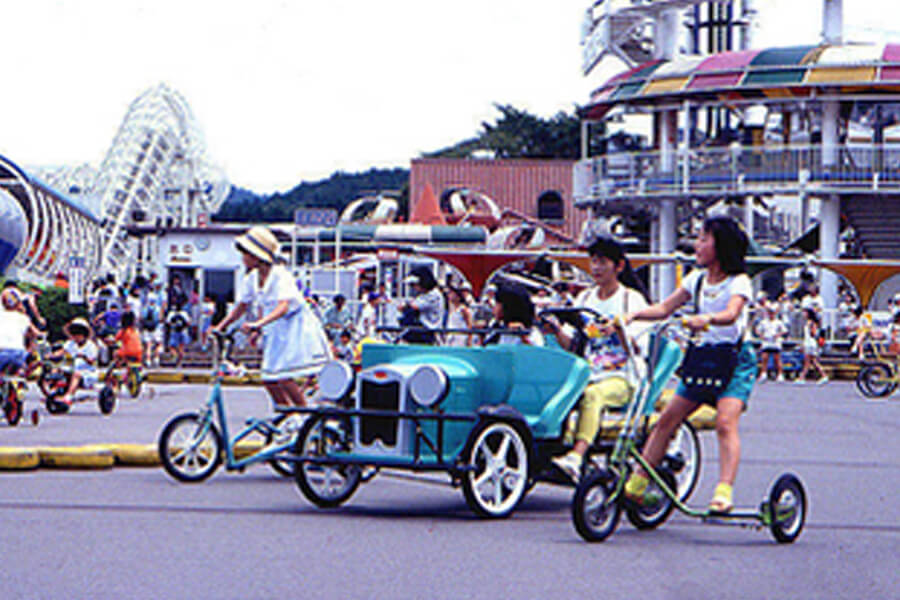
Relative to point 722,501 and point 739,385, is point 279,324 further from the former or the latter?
point 722,501

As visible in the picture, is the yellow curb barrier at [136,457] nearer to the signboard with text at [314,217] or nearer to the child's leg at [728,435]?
the child's leg at [728,435]

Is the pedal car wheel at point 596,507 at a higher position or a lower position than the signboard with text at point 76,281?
lower

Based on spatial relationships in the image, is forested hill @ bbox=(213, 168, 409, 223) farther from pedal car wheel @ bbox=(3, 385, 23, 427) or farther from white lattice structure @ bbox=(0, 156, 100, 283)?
pedal car wheel @ bbox=(3, 385, 23, 427)

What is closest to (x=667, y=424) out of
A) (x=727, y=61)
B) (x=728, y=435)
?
(x=728, y=435)

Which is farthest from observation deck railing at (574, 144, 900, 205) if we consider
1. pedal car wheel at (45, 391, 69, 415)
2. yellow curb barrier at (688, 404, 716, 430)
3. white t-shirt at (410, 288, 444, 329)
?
pedal car wheel at (45, 391, 69, 415)

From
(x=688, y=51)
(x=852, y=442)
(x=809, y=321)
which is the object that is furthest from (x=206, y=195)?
(x=852, y=442)

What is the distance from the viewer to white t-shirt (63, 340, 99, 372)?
19266 millimetres

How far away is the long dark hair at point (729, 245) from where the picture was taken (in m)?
8.34

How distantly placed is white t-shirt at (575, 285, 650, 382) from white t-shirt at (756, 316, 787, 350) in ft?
70.8

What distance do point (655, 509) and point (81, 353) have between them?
39.6 ft

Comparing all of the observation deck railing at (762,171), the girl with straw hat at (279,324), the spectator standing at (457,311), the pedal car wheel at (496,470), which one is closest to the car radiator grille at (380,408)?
the pedal car wheel at (496,470)

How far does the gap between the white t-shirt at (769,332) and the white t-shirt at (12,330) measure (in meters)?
18.3

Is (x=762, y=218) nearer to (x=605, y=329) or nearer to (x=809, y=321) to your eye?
(x=809, y=321)

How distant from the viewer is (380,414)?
916 centimetres
